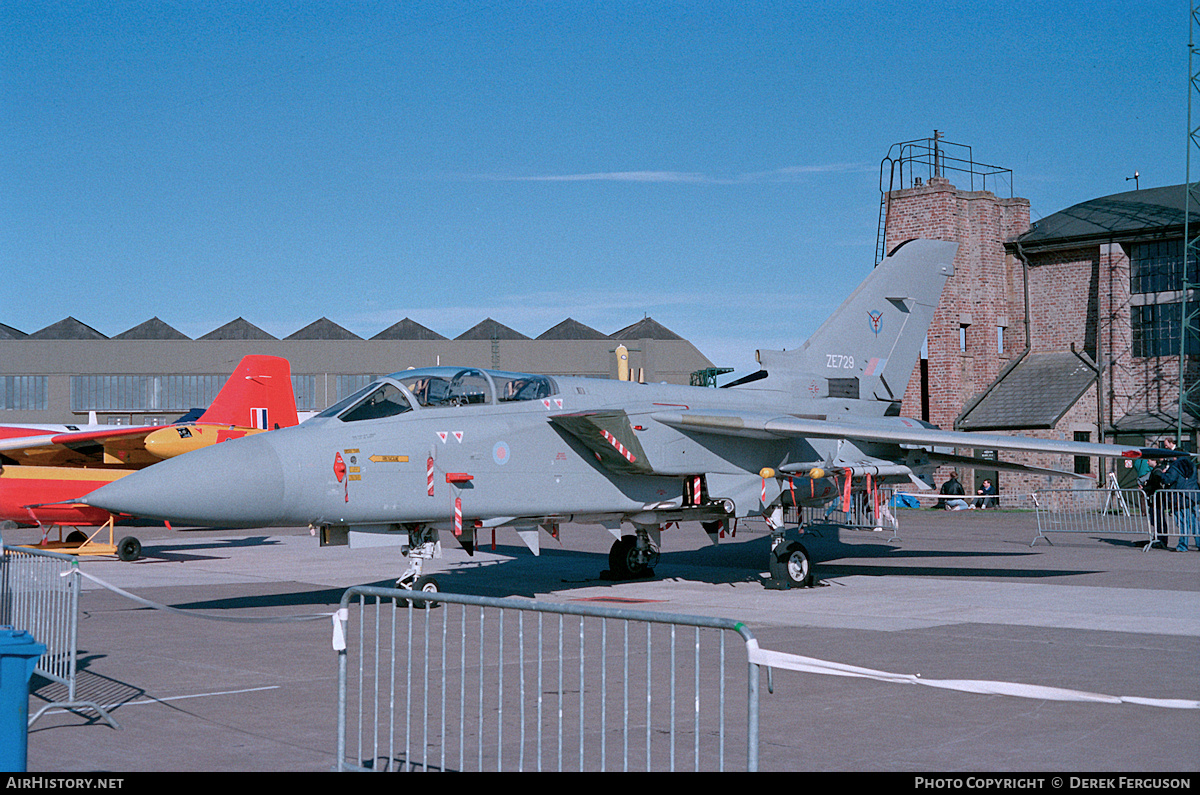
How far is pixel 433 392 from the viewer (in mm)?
12891

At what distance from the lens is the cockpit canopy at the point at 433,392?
12.5 m

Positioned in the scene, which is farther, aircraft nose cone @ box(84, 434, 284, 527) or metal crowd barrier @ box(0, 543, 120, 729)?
aircraft nose cone @ box(84, 434, 284, 527)

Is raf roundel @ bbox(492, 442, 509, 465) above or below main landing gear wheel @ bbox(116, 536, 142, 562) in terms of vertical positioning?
above

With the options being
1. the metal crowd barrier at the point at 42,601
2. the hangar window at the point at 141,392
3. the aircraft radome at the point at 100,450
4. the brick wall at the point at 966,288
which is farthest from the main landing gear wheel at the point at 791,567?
the hangar window at the point at 141,392

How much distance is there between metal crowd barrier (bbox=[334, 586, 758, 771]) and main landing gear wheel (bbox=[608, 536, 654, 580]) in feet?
17.6

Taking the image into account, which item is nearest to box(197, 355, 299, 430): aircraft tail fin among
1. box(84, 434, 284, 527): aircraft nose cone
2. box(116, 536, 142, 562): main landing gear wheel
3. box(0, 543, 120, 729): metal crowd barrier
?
box(116, 536, 142, 562): main landing gear wheel

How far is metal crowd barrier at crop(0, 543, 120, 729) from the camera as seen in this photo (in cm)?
850

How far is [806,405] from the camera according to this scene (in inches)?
691

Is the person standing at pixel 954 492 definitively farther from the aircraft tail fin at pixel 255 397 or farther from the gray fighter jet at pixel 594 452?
the aircraft tail fin at pixel 255 397

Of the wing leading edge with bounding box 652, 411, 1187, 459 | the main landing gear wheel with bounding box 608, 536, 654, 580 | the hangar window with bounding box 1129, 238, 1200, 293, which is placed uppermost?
the hangar window with bounding box 1129, 238, 1200, 293

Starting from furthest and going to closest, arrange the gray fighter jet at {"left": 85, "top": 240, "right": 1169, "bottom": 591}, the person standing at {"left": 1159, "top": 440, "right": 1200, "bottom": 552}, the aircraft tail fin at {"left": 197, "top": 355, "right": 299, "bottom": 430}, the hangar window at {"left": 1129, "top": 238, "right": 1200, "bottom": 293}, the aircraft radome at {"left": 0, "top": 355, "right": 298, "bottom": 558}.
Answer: the hangar window at {"left": 1129, "top": 238, "right": 1200, "bottom": 293}
the aircraft tail fin at {"left": 197, "top": 355, "right": 299, "bottom": 430}
the person standing at {"left": 1159, "top": 440, "right": 1200, "bottom": 552}
the aircraft radome at {"left": 0, "top": 355, "right": 298, "bottom": 558}
the gray fighter jet at {"left": 85, "top": 240, "right": 1169, "bottom": 591}

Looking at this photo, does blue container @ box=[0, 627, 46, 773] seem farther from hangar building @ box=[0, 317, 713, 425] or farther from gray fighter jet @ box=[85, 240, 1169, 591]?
hangar building @ box=[0, 317, 713, 425]
